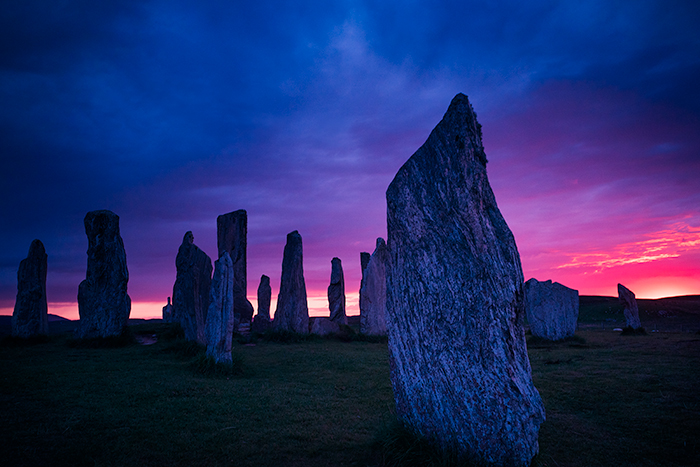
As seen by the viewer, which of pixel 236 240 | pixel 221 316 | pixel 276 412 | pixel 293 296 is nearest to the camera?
pixel 276 412

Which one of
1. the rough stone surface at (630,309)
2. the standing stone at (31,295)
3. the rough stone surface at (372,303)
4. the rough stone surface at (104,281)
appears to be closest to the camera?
the rough stone surface at (104,281)

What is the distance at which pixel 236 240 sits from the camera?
18016mm

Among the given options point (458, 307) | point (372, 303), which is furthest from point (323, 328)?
point (458, 307)

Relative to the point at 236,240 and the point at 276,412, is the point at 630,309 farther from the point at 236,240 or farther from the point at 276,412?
the point at 236,240

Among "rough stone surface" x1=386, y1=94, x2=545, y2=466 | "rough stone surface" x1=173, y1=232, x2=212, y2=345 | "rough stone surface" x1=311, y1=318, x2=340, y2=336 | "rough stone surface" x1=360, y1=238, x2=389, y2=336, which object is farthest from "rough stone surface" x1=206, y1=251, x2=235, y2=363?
"rough stone surface" x1=360, y1=238, x2=389, y2=336

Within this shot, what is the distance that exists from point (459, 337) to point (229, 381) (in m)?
5.81

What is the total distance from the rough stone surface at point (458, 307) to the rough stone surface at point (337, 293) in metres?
15.0

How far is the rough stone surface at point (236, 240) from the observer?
17.9 meters

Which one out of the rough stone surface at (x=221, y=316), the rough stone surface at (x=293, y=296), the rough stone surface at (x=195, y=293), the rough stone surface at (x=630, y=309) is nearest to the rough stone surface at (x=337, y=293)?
the rough stone surface at (x=293, y=296)

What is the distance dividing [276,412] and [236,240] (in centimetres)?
1307

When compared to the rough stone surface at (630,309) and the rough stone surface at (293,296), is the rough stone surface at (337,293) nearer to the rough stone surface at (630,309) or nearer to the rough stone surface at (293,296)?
the rough stone surface at (293,296)

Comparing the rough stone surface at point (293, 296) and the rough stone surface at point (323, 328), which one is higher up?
the rough stone surface at point (293, 296)

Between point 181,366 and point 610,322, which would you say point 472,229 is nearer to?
point 181,366

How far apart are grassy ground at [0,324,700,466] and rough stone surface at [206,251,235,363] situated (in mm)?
695
